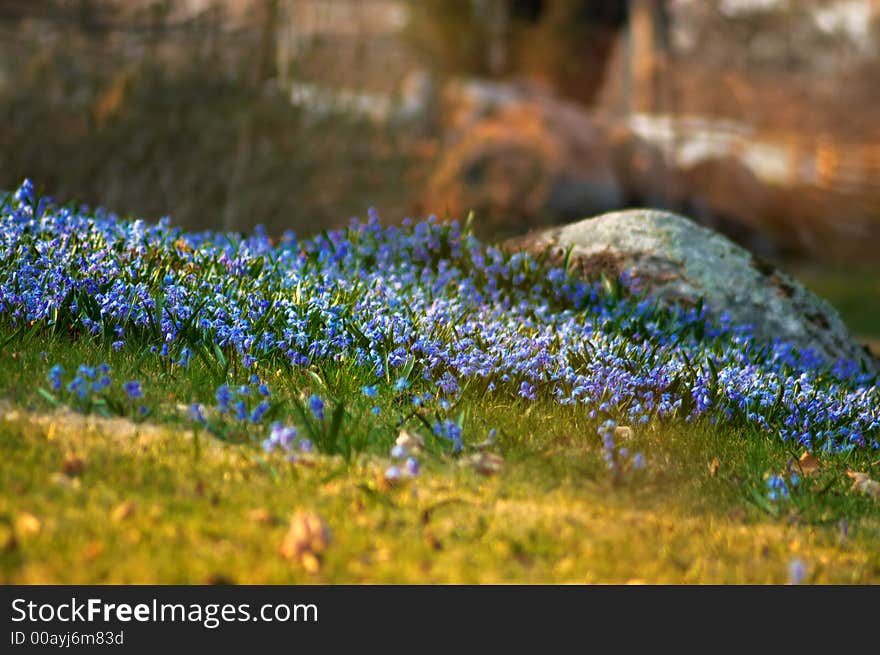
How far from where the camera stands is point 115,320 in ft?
16.8

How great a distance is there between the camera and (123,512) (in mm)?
3328

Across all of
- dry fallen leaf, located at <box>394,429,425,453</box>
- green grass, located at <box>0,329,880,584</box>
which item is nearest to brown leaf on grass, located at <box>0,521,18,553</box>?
green grass, located at <box>0,329,880,584</box>

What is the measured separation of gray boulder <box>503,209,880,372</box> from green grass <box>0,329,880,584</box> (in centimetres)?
301

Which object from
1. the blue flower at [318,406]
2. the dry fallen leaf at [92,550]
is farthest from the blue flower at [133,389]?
the dry fallen leaf at [92,550]

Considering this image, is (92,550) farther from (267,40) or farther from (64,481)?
(267,40)

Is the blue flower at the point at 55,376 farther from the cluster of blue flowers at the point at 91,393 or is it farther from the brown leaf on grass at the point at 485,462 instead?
the brown leaf on grass at the point at 485,462

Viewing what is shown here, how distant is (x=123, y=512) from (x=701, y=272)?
560 centimetres

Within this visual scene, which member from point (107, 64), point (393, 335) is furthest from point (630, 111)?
point (393, 335)

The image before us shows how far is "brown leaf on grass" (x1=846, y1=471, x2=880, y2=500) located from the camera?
15.4ft

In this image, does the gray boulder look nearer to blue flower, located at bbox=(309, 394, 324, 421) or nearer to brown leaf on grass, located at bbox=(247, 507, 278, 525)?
blue flower, located at bbox=(309, 394, 324, 421)

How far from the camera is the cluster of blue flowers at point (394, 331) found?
5.07 metres

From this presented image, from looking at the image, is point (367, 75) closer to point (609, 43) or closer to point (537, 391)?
point (537, 391)

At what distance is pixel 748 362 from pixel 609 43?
2054 cm

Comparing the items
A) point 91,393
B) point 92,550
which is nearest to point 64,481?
point 92,550
